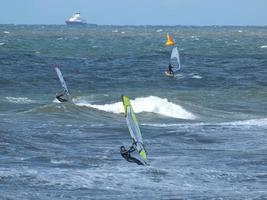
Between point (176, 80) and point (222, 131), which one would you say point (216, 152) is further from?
point (176, 80)

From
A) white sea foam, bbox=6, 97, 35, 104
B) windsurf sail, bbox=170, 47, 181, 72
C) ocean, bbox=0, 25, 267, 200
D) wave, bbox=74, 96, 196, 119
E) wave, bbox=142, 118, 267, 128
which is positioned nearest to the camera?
ocean, bbox=0, 25, 267, 200

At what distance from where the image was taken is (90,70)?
43.2m

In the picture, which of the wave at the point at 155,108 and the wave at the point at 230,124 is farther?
the wave at the point at 155,108

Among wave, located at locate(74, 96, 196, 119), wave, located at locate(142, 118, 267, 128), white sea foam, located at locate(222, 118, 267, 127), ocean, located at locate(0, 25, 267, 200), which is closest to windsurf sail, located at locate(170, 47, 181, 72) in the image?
ocean, located at locate(0, 25, 267, 200)

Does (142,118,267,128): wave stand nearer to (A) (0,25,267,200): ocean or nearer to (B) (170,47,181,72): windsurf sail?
(A) (0,25,267,200): ocean

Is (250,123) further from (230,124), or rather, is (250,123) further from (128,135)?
(128,135)

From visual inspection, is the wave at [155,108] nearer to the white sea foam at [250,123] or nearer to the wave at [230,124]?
the white sea foam at [250,123]

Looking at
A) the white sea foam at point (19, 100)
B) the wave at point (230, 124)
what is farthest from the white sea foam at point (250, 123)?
the white sea foam at point (19, 100)

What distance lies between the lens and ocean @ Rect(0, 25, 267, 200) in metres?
13.1

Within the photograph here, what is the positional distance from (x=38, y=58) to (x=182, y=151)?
33.7m

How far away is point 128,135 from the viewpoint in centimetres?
1942

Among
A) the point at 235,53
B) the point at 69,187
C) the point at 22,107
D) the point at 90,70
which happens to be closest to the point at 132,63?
the point at 90,70

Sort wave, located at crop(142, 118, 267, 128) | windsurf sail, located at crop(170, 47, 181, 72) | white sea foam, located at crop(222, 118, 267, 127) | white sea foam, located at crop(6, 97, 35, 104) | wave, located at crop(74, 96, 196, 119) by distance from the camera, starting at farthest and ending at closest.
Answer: windsurf sail, located at crop(170, 47, 181, 72)
white sea foam, located at crop(6, 97, 35, 104)
wave, located at crop(74, 96, 196, 119)
white sea foam, located at crop(222, 118, 267, 127)
wave, located at crop(142, 118, 267, 128)

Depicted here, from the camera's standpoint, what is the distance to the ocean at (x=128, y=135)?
13.1m
